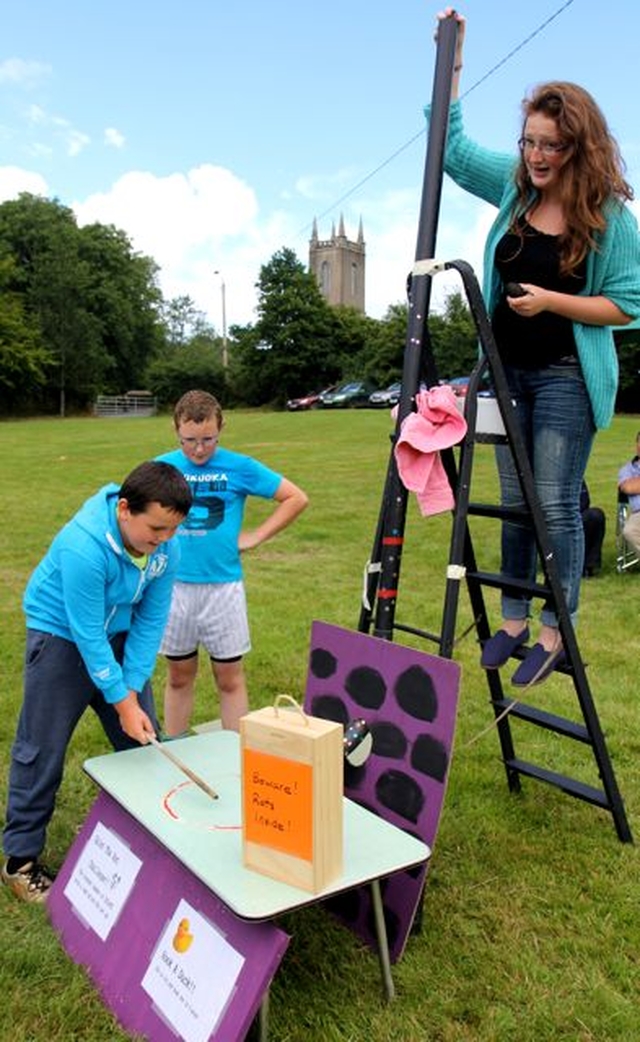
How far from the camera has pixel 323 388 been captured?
52.1m

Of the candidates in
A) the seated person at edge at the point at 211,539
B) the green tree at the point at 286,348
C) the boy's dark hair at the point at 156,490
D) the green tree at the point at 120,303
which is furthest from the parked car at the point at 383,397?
the boy's dark hair at the point at 156,490

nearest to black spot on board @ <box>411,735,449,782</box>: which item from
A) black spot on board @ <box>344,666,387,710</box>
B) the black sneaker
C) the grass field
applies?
black spot on board @ <box>344,666,387,710</box>

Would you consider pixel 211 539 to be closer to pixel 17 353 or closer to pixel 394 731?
pixel 394 731

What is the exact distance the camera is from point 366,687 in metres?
2.78

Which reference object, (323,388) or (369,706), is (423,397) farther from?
(323,388)

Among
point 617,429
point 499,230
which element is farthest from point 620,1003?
point 617,429

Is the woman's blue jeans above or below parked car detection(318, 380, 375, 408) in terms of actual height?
above

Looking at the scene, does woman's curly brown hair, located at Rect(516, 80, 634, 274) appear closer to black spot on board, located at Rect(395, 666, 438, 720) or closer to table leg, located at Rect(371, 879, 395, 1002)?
black spot on board, located at Rect(395, 666, 438, 720)

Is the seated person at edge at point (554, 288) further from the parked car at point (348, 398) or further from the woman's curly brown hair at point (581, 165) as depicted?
the parked car at point (348, 398)

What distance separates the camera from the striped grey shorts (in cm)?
376

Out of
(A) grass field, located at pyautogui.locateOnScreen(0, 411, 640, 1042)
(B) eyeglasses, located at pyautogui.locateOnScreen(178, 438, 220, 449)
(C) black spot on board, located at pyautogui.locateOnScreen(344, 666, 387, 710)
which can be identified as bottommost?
(A) grass field, located at pyautogui.locateOnScreen(0, 411, 640, 1042)

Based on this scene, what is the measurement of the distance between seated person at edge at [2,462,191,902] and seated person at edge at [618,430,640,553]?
5647 mm

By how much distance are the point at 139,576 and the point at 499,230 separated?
166 centimetres

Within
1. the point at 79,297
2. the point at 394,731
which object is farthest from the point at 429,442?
the point at 79,297
